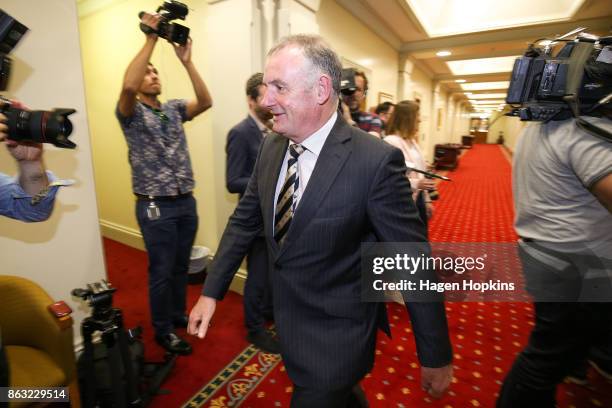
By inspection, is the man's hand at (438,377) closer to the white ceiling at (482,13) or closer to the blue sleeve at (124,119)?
the blue sleeve at (124,119)

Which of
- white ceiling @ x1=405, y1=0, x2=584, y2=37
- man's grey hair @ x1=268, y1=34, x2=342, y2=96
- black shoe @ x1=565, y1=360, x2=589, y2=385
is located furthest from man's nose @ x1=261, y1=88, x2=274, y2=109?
white ceiling @ x1=405, y1=0, x2=584, y2=37

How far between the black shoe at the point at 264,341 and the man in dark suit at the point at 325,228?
117 cm

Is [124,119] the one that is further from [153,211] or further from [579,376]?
[579,376]

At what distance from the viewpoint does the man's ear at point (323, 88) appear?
1030 millimetres

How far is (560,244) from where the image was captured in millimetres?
1194

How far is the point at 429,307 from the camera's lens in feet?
3.16

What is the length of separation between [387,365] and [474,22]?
6.29 metres

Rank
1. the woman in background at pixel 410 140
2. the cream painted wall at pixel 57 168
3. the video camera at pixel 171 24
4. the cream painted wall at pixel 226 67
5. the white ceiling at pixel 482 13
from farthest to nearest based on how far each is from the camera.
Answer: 1. the white ceiling at pixel 482 13
2. the cream painted wall at pixel 226 67
3. the woman in background at pixel 410 140
4. the video camera at pixel 171 24
5. the cream painted wall at pixel 57 168

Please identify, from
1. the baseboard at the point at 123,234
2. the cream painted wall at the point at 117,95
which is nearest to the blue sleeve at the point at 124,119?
the cream painted wall at the point at 117,95

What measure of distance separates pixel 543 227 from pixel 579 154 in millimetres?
308

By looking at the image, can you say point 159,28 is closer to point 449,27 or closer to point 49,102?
point 49,102

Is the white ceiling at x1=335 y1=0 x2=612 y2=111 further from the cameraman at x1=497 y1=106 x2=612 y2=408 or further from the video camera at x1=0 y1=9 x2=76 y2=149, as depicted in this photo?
the video camera at x1=0 y1=9 x2=76 y2=149

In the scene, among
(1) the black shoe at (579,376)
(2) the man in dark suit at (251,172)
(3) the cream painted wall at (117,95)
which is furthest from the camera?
→ (3) the cream painted wall at (117,95)

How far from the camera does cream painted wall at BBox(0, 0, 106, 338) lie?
5.51 ft
